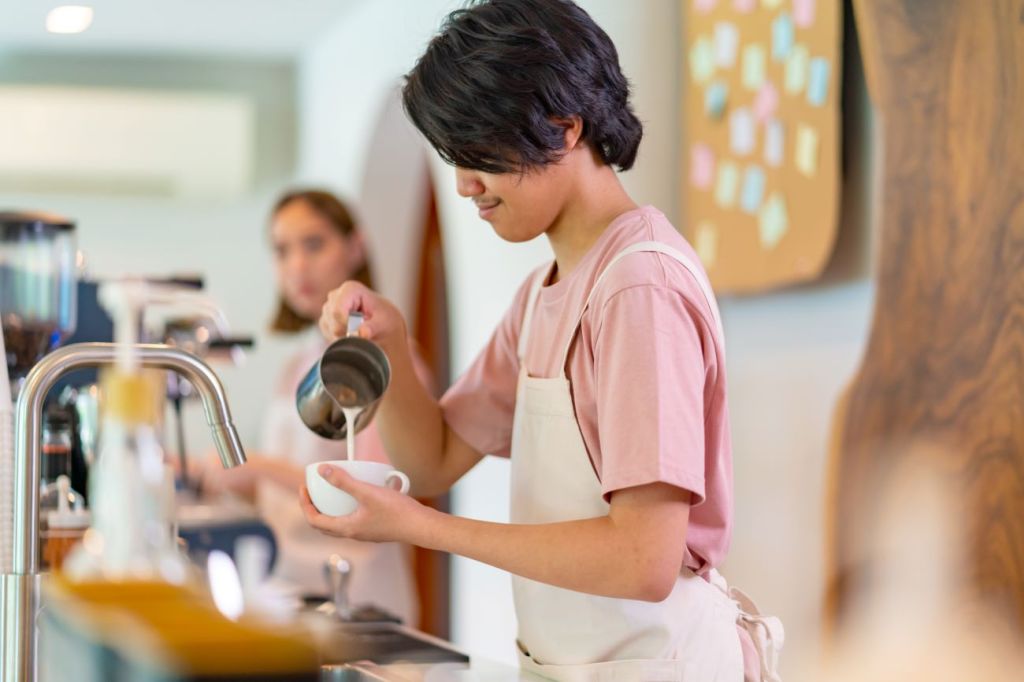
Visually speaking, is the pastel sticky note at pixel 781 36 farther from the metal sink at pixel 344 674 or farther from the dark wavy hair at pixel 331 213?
the metal sink at pixel 344 674

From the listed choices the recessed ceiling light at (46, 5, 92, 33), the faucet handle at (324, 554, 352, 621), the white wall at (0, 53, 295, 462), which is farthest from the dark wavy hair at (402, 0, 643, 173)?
the white wall at (0, 53, 295, 462)

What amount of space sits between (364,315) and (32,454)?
19.2 inches

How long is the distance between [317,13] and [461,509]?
2.51m

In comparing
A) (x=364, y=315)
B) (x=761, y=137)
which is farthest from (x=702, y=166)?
(x=364, y=315)

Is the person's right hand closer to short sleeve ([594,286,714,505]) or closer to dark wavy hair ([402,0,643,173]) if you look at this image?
dark wavy hair ([402,0,643,173])

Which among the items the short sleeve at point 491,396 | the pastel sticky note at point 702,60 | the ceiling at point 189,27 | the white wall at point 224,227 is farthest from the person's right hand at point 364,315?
the white wall at point 224,227

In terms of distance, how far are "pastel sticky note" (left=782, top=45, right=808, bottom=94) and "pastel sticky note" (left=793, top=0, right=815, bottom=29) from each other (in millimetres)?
45

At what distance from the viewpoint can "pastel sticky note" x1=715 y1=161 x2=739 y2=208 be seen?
2.66m

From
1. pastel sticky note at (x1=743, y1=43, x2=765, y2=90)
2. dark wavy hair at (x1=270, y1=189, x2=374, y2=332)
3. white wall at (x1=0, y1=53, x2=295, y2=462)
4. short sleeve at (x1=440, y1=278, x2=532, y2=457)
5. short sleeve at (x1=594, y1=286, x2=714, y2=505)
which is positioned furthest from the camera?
white wall at (x1=0, y1=53, x2=295, y2=462)

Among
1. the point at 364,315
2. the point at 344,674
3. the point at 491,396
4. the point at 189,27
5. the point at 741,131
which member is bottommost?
the point at 344,674

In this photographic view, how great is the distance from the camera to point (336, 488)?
130 cm

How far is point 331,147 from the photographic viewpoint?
580 centimetres

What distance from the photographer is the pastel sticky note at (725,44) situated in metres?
2.65

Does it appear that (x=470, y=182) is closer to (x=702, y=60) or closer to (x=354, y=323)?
(x=354, y=323)
